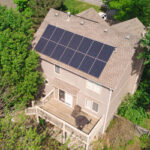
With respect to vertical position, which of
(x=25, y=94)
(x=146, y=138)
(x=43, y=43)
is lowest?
(x=146, y=138)

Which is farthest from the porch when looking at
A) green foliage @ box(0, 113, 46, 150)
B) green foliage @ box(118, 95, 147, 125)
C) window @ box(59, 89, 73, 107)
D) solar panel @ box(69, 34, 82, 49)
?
solar panel @ box(69, 34, 82, 49)

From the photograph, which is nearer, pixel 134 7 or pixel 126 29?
pixel 126 29

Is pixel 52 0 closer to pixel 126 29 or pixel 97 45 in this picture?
pixel 126 29

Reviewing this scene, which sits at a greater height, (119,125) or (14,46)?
(14,46)

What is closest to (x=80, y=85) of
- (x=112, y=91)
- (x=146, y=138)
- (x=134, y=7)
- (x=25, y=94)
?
(x=112, y=91)

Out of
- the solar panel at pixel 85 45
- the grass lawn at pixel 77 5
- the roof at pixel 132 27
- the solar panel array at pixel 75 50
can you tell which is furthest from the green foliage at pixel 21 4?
the solar panel at pixel 85 45

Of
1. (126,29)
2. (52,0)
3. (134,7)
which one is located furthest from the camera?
(52,0)

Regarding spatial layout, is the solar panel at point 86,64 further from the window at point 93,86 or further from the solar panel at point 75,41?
the solar panel at point 75,41
